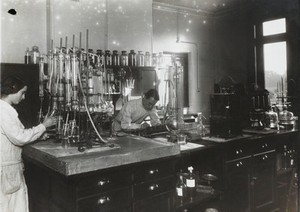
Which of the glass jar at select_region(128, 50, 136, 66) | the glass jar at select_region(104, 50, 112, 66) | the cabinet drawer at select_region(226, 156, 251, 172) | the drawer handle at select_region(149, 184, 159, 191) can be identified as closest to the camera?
the drawer handle at select_region(149, 184, 159, 191)

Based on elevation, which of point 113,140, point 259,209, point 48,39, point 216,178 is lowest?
point 259,209

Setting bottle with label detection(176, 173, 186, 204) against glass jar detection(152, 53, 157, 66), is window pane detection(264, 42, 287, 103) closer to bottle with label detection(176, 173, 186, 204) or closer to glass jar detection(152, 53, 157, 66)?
glass jar detection(152, 53, 157, 66)

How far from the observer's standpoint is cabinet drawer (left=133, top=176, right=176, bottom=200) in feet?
7.91

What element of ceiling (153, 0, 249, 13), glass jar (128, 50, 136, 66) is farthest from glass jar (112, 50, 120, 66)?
ceiling (153, 0, 249, 13)

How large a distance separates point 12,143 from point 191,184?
1736mm

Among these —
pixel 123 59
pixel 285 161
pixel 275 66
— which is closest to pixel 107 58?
pixel 123 59

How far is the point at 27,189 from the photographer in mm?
2840

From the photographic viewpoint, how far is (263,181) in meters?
3.73

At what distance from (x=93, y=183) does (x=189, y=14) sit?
575 cm

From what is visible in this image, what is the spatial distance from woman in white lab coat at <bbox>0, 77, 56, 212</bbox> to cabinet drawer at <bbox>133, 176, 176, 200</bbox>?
934mm

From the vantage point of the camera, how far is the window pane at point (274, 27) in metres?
6.32

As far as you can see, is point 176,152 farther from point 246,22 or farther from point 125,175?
point 246,22

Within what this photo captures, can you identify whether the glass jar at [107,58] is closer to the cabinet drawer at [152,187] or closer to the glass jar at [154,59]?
the glass jar at [154,59]

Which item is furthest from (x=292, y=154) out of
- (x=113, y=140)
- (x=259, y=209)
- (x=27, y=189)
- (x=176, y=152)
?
(x=27, y=189)
